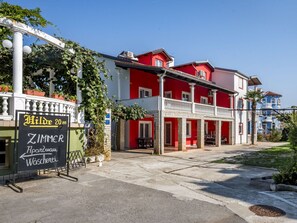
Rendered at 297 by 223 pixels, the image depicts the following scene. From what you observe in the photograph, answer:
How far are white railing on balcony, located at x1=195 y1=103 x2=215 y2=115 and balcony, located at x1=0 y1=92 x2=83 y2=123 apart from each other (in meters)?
13.2

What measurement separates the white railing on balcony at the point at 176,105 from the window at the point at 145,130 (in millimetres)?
3653

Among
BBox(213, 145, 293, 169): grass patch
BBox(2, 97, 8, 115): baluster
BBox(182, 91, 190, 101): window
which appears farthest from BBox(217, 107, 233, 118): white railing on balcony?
BBox(2, 97, 8, 115): baluster

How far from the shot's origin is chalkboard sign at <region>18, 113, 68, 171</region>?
7.16m

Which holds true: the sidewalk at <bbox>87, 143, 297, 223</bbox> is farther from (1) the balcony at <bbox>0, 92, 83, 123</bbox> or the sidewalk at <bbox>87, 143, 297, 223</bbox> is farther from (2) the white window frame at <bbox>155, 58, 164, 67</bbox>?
(2) the white window frame at <bbox>155, 58, 164, 67</bbox>

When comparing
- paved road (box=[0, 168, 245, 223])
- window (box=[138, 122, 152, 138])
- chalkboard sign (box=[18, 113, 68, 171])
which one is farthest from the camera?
window (box=[138, 122, 152, 138])

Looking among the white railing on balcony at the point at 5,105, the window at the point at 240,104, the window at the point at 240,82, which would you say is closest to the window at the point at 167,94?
the window at the point at 240,104

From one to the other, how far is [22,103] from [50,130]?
1.38 meters

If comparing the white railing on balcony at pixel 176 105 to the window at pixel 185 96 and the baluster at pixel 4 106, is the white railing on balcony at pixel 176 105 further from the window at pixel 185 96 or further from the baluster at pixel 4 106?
the baluster at pixel 4 106

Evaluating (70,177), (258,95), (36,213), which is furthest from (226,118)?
(36,213)

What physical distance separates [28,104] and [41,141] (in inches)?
62.0

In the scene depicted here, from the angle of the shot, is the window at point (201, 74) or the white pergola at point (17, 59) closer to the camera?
the white pergola at point (17, 59)

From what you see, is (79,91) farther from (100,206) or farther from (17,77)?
(100,206)

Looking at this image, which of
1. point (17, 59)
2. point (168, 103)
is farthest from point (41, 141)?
point (168, 103)

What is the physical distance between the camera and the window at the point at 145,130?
21.1 metres
